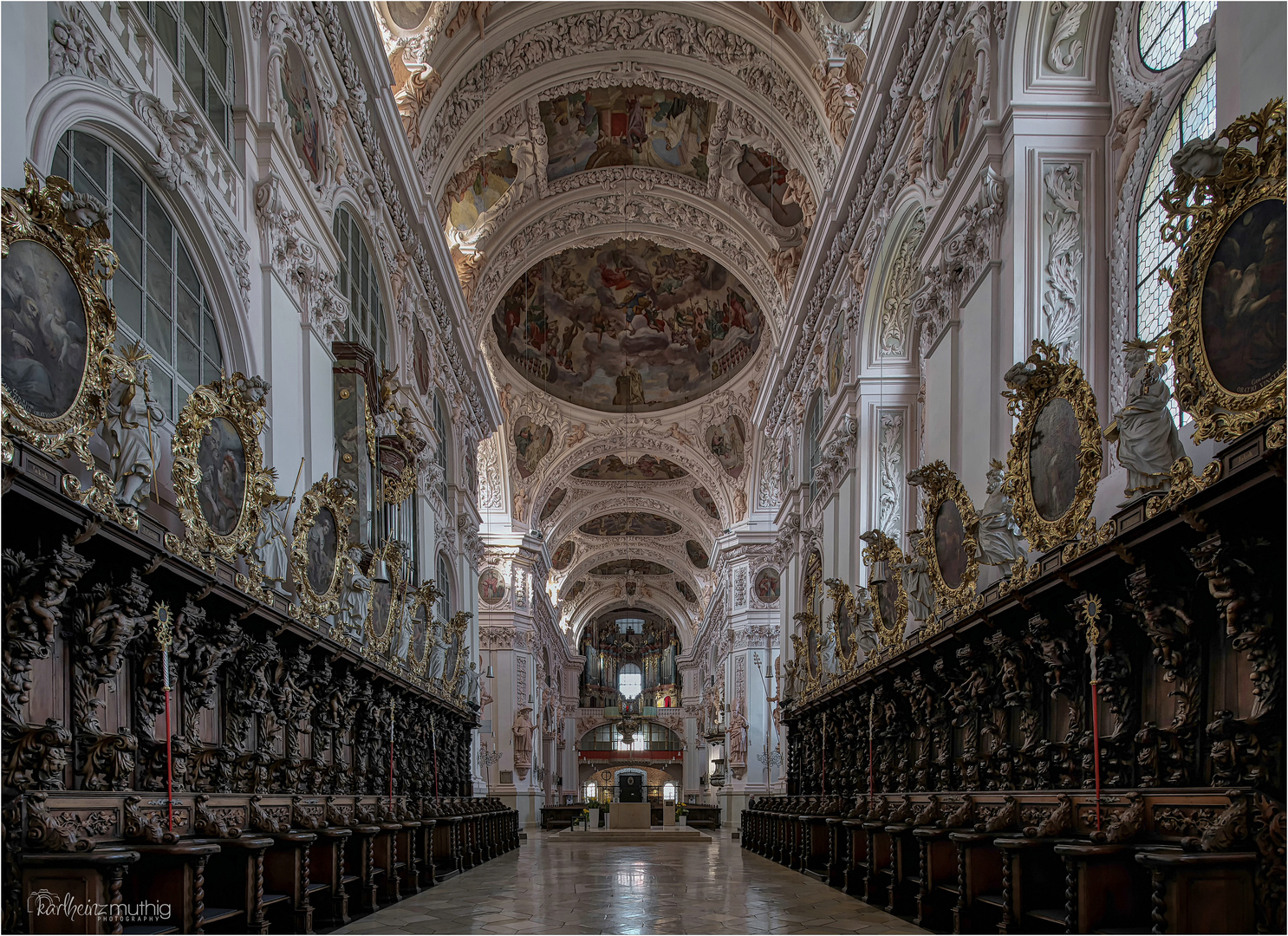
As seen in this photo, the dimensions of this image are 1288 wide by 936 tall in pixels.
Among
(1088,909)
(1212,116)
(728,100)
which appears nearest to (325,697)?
(1088,909)

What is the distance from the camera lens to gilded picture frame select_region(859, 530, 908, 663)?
12.7 m

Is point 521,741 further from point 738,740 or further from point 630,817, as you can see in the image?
point 738,740

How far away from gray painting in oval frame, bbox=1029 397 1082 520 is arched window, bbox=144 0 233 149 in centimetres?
769

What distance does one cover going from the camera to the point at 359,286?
15.2 meters

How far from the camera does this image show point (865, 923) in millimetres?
9094

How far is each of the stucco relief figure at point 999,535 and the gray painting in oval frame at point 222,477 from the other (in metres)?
6.25

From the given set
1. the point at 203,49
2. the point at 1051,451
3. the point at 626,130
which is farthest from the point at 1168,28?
the point at 626,130

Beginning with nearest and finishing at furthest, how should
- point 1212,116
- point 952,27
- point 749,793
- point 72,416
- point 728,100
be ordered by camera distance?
point 72,416
point 1212,116
point 952,27
point 728,100
point 749,793

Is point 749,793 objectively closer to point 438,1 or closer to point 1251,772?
point 438,1

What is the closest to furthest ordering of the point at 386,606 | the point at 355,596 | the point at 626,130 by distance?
the point at 355,596
the point at 386,606
the point at 626,130

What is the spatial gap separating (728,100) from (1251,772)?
62.0 feet

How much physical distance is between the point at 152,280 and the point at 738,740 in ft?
→ 89.3

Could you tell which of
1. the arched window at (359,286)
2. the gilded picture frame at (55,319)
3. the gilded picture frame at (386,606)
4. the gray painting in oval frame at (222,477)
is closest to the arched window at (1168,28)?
the gilded picture frame at (55,319)

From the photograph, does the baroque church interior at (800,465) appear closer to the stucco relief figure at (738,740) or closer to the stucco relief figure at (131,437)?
the stucco relief figure at (131,437)
